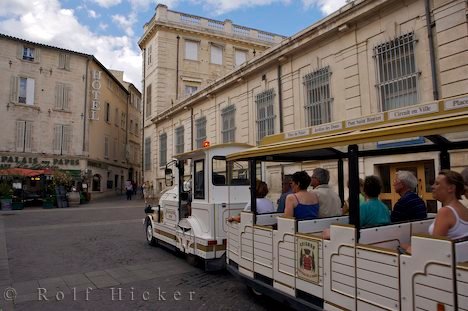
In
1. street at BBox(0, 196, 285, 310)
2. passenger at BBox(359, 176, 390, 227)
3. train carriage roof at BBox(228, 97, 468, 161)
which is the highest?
train carriage roof at BBox(228, 97, 468, 161)

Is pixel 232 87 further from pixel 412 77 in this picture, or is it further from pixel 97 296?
pixel 97 296

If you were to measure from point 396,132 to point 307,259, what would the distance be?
5.68 feet

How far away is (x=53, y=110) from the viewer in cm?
2866

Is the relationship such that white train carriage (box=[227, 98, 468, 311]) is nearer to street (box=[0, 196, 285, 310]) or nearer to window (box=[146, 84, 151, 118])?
street (box=[0, 196, 285, 310])

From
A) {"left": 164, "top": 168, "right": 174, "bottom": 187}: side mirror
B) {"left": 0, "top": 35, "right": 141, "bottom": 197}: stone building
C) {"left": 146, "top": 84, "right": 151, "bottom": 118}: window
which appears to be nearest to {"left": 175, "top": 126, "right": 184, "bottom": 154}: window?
{"left": 146, "top": 84, "right": 151, "bottom": 118}: window

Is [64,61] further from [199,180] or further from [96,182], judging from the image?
[199,180]

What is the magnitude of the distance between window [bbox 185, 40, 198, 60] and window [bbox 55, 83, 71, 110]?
34.1 feet

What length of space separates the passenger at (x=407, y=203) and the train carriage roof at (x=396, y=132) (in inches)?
16.5

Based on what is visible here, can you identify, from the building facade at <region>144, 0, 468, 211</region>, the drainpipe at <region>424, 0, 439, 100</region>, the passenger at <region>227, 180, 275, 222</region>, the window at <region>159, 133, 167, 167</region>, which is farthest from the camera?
the window at <region>159, 133, 167, 167</region>

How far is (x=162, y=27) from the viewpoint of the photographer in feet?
86.1

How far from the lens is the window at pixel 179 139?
78.0 feet

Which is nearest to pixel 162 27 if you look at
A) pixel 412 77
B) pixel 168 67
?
pixel 168 67

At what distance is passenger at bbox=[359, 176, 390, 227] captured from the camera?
12.7 ft

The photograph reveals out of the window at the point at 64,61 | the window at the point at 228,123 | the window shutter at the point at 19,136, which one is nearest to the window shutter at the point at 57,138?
the window shutter at the point at 19,136
